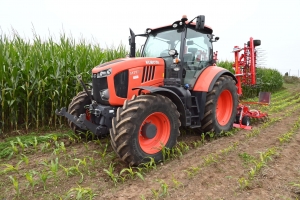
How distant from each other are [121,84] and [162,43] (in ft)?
4.57

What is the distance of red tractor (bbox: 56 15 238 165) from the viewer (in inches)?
118

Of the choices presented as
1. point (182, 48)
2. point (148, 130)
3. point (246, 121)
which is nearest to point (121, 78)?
point (148, 130)

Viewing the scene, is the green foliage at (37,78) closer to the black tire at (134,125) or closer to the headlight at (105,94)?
the headlight at (105,94)

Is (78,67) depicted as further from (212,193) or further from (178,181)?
(212,193)

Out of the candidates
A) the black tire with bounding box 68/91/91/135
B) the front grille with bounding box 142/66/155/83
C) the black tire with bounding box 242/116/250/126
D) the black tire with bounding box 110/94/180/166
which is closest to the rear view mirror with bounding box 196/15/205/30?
the front grille with bounding box 142/66/155/83

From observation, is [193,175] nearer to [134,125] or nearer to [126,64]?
[134,125]

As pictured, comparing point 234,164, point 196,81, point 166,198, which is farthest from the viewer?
point 196,81

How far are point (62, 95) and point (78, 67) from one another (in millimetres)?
721

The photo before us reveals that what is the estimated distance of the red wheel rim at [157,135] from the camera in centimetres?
329

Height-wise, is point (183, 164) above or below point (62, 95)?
below

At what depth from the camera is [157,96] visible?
3225 mm

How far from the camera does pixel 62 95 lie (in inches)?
199

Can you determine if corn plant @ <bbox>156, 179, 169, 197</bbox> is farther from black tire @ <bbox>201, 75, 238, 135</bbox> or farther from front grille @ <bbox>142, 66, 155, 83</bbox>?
black tire @ <bbox>201, 75, 238, 135</bbox>

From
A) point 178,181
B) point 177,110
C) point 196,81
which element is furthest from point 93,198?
point 196,81
